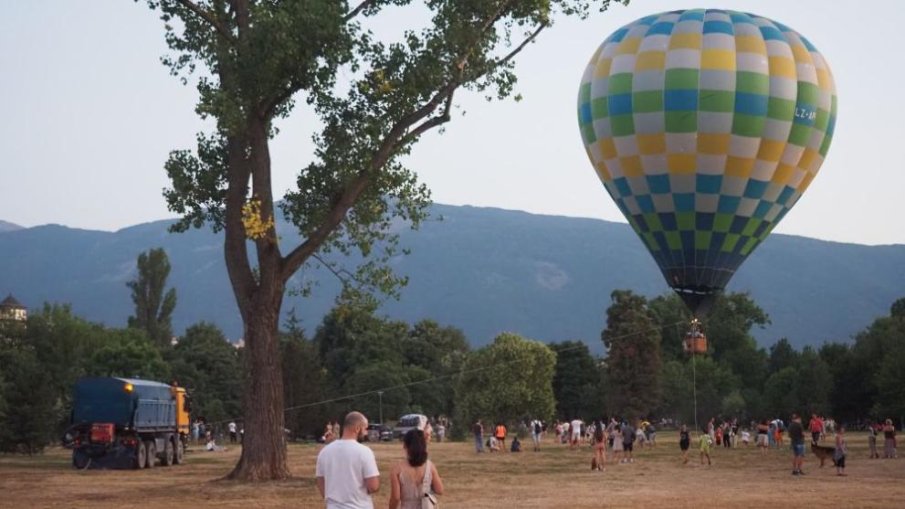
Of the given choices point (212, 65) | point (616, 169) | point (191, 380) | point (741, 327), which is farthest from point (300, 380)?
point (741, 327)

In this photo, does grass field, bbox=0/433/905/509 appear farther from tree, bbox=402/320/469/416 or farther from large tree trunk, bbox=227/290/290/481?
Answer: tree, bbox=402/320/469/416

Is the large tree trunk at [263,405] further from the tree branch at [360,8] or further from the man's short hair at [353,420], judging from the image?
the man's short hair at [353,420]

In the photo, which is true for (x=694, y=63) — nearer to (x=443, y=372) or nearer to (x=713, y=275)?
(x=713, y=275)

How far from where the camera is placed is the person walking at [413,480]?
1205 centimetres

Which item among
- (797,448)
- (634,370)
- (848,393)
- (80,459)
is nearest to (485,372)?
(634,370)

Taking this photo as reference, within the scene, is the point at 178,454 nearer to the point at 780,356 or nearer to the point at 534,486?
the point at 534,486

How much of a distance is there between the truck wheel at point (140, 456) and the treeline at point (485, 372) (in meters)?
13.6

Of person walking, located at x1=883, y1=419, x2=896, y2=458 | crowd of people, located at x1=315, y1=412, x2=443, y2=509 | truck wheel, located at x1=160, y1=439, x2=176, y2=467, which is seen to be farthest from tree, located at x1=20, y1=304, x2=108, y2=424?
crowd of people, located at x1=315, y1=412, x2=443, y2=509

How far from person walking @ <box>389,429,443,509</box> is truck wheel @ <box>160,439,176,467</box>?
34643mm

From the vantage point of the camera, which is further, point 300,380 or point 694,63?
point 300,380

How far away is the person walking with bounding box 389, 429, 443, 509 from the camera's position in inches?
475

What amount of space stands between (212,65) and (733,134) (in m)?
16.4

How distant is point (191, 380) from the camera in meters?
107

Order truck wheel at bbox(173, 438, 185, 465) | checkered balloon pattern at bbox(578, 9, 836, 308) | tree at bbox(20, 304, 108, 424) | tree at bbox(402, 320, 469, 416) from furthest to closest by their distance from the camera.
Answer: tree at bbox(402, 320, 469, 416) < tree at bbox(20, 304, 108, 424) < truck wheel at bbox(173, 438, 185, 465) < checkered balloon pattern at bbox(578, 9, 836, 308)
